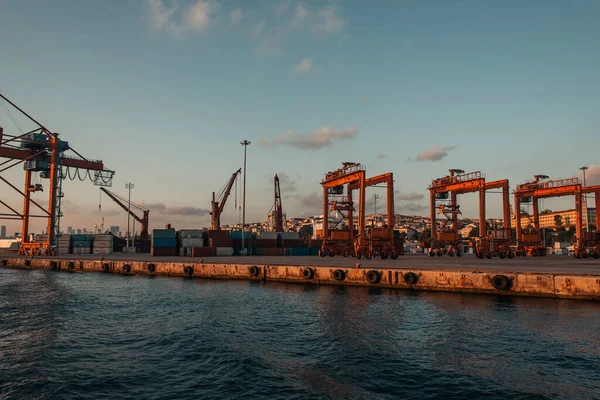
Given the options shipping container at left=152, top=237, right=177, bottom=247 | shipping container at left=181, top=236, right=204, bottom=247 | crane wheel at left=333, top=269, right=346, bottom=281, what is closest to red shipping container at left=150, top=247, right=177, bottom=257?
shipping container at left=152, top=237, right=177, bottom=247

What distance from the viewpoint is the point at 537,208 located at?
7869cm

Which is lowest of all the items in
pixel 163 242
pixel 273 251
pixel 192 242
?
pixel 273 251

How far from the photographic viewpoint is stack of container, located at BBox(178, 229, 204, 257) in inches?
2731

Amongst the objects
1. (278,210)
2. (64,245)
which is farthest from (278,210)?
(64,245)

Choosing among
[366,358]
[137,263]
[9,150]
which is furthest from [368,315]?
[9,150]

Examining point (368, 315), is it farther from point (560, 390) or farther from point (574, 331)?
point (560, 390)

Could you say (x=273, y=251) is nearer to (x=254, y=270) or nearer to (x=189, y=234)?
(x=189, y=234)

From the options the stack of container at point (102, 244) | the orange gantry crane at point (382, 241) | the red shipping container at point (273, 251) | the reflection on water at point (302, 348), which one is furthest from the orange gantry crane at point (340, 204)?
the stack of container at point (102, 244)

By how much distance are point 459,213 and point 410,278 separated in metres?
50.3

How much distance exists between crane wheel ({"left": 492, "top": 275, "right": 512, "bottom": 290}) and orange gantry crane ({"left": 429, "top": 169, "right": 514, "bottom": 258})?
31.7 metres

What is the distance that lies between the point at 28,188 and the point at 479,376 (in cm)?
8630

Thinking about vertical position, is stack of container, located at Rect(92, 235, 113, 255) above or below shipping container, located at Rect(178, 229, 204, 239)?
below

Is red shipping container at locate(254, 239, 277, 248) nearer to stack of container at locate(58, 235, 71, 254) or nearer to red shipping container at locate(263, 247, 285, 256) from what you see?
red shipping container at locate(263, 247, 285, 256)

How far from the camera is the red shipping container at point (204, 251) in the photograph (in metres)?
66.6
